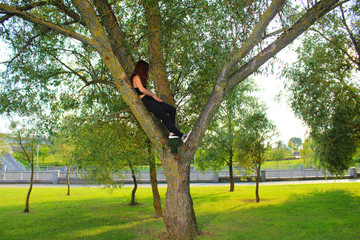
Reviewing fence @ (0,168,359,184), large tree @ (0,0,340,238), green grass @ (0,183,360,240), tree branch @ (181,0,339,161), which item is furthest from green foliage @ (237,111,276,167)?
fence @ (0,168,359,184)

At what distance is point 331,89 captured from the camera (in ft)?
37.6

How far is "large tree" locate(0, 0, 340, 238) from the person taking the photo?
6.54 meters

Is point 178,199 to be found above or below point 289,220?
above

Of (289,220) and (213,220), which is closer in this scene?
(289,220)

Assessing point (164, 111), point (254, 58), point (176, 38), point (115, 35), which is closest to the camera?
point (164, 111)

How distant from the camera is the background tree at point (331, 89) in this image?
1116 cm

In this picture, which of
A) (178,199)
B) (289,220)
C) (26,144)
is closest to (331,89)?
(289,220)

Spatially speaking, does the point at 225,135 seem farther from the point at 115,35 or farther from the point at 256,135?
the point at 115,35

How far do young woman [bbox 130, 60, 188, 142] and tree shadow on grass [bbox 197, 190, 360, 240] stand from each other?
315 cm

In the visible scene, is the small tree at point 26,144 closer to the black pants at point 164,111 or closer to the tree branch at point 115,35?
the tree branch at point 115,35

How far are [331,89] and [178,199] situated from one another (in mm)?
7790

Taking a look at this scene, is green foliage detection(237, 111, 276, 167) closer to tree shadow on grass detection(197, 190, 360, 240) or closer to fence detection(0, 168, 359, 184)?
tree shadow on grass detection(197, 190, 360, 240)

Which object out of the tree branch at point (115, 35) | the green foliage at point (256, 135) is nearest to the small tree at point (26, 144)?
the tree branch at point (115, 35)

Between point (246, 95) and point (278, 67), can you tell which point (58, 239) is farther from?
point (246, 95)
